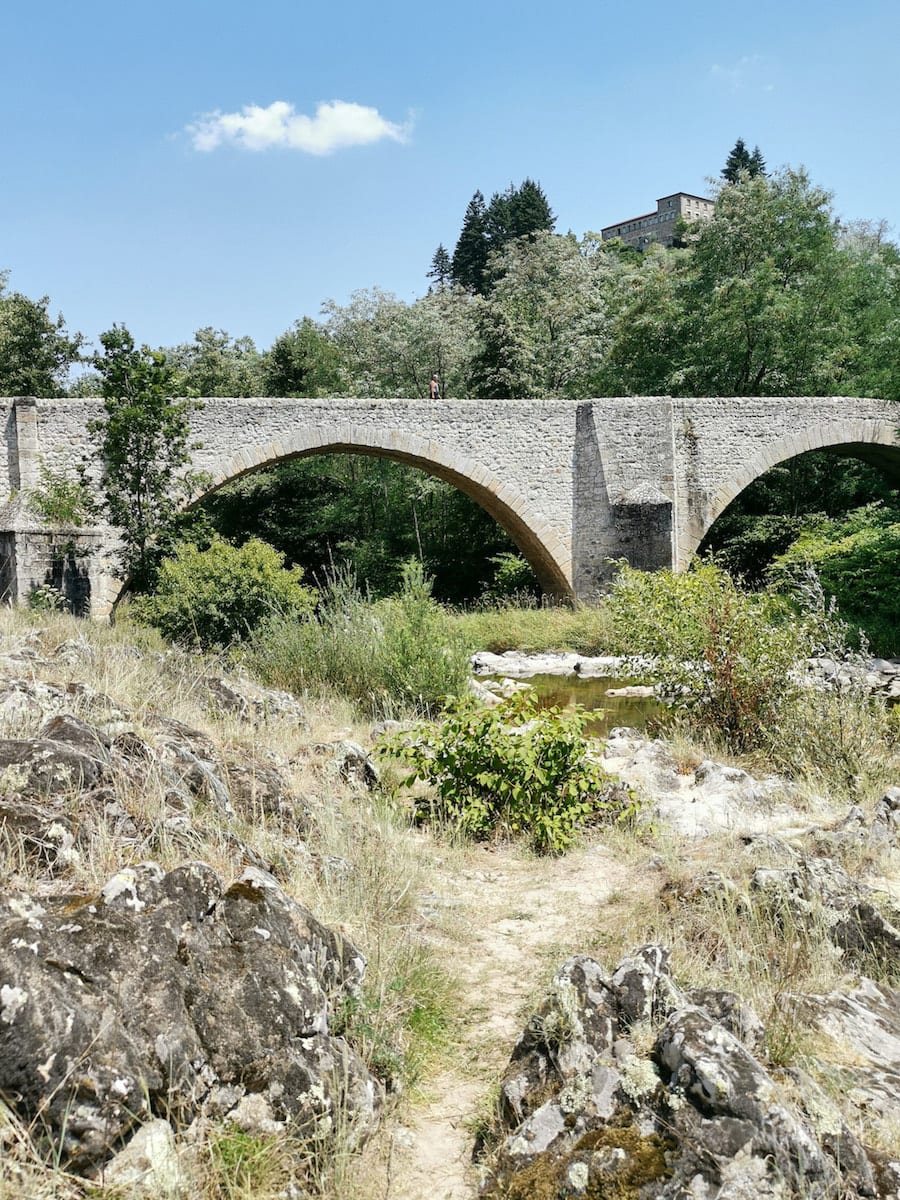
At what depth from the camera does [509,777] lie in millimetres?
4336

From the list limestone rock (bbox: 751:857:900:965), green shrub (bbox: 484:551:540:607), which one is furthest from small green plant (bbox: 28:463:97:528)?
limestone rock (bbox: 751:857:900:965)

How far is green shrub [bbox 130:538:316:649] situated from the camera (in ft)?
27.6

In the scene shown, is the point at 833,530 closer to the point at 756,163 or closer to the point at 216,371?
the point at 216,371

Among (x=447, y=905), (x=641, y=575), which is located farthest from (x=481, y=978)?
(x=641, y=575)

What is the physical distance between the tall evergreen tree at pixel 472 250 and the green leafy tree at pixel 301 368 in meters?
18.9

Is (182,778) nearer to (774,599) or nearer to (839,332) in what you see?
(774,599)

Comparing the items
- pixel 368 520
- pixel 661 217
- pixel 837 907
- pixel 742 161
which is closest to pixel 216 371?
pixel 368 520

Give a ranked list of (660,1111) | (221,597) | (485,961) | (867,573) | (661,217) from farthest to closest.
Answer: (661,217), (867,573), (221,597), (485,961), (660,1111)

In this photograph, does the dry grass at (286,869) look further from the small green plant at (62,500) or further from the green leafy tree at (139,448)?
the small green plant at (62,500)

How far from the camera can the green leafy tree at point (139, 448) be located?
10.0 metres

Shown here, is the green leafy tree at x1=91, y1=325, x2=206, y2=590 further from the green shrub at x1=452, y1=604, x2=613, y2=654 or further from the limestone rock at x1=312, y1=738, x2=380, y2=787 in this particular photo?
the limestone rock at x1=312, y1=738, x2=380, y2=787

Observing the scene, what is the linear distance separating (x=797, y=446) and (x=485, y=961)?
15563mm

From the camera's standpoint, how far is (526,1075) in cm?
203

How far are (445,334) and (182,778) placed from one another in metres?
19.8
